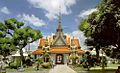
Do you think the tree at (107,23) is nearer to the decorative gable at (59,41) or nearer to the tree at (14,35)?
the tree at (14,35)

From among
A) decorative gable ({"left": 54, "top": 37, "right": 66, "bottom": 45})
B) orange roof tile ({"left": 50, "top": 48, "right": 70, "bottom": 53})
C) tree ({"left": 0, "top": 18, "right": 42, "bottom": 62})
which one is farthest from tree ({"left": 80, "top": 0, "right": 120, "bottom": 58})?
decorative gable ({"left": 54, "top": 37, "right": 66, "bottom": 45})

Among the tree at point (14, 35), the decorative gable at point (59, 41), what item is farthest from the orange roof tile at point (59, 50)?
the tree at point (14, 35)

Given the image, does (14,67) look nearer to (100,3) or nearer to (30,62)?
(30,62)

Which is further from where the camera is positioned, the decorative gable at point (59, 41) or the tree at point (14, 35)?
the decorative gable at point (59, 41)

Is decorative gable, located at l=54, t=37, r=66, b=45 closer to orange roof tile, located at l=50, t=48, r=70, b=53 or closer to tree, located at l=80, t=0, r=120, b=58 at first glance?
orange roof tile, located at l=50, t=48, r=70, b=53

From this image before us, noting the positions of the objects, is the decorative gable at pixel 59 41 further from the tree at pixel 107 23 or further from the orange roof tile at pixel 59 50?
the tree at pixel 107 23

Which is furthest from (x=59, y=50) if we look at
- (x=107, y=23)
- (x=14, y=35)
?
(x=107, y=23)

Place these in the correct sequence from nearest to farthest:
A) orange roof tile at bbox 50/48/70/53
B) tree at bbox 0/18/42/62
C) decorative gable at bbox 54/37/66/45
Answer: tree at bbox 0/18/42/62 < orange roof tile at bbox 50/48/70/53 < decorative gable at bbox 54/37/66/45

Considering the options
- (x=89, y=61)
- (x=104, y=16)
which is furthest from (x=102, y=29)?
(x=89, y=61)

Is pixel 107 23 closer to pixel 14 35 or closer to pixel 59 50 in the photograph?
pixel 14 35

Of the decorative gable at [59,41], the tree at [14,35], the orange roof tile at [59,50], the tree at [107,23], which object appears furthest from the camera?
the decorative gable at [59,41]

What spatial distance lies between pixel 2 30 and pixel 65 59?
92.8ft

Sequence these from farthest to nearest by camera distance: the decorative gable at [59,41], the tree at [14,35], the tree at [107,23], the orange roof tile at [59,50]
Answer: the decorative gable at [59,41], the orange roof tile at [59,50], the tree at [14,35], the tree at [107,23]

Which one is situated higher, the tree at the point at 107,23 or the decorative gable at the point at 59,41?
the decorative gable at the point at 59,41
